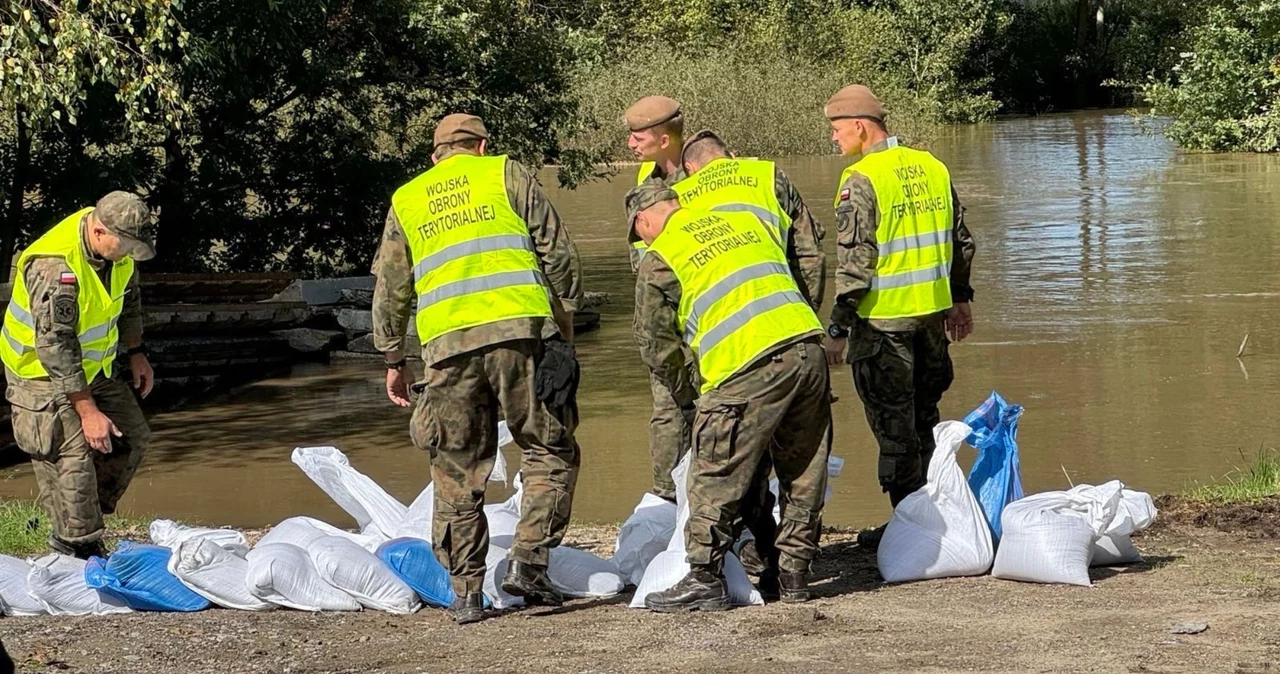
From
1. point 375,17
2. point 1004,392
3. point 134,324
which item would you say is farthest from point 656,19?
point 134,324

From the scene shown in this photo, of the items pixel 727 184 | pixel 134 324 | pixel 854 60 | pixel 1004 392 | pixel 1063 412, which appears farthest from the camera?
pixel 854 60

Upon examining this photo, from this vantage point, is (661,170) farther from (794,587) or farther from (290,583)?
(290,583)

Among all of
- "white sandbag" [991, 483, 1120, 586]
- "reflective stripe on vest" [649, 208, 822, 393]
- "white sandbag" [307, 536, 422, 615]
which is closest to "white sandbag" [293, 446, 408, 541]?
"white sandbag" [307, 536, 422, 615]

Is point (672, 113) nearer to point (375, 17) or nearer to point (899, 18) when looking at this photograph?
point (375, 17)

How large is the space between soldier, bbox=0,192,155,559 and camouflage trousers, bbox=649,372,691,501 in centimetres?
223

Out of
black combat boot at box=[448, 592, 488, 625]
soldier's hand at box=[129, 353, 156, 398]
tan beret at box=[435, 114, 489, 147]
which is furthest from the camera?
soldier's hand at box=[129, 353, 156, 398]

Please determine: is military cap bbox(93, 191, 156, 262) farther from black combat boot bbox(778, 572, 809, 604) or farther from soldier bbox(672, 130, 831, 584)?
black combat boot bbox(778, 572, 809, 604)

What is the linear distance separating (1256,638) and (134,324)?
4.83m

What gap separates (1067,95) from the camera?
5138 centimetres

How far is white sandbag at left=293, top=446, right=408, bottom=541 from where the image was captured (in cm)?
730

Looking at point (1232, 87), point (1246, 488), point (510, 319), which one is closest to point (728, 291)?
point (510, 319)

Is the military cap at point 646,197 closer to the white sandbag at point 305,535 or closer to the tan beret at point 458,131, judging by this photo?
the tan beret at point 458,131

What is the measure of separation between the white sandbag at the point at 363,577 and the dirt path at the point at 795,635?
0.08m

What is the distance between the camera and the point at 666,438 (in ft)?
24.8
